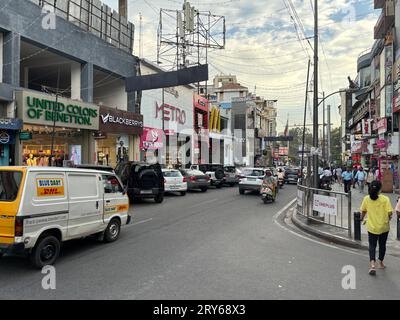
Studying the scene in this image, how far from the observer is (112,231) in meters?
8.72

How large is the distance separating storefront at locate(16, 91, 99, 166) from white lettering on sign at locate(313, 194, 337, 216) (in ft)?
38.4

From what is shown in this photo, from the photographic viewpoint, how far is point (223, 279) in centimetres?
586

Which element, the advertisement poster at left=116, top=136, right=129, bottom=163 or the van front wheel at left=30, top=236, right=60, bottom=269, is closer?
the van front wheel at left=30, top=236, right=60, bottom=269

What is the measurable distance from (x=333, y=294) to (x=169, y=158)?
30150mm

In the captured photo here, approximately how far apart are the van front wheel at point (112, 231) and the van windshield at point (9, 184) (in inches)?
109

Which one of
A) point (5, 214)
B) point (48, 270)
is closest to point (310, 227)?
point (48, 270)

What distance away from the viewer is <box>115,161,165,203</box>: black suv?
52.7 ft

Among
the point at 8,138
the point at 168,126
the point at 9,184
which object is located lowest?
the point at 9,184

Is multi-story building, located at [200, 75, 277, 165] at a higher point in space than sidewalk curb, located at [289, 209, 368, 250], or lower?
higher

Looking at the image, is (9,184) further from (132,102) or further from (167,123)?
(167,123)

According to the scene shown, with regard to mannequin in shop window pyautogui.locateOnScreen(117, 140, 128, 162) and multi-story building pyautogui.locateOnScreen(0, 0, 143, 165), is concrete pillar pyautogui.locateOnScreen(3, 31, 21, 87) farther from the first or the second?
mannequin in shop window pyautogui.locateOnScreen(117, 140, 128, 162)

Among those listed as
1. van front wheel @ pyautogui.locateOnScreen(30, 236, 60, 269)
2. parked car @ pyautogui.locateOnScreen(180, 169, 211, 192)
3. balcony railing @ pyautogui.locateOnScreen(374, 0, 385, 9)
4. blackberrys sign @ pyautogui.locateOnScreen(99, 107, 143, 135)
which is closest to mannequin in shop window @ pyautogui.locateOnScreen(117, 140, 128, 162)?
blackberrys sign @ pyautogui.locateOnScreen(99, 107, 143, 135)

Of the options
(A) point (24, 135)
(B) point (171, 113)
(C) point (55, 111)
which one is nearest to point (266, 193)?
(C) point (55, 111)

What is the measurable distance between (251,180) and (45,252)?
16058mm
